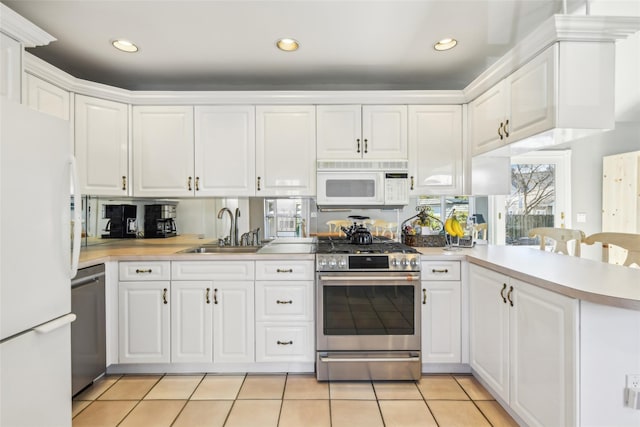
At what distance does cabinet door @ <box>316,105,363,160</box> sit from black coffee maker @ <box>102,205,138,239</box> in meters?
1.92

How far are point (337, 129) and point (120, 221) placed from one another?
7.26 ft

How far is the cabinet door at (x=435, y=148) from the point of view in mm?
2836

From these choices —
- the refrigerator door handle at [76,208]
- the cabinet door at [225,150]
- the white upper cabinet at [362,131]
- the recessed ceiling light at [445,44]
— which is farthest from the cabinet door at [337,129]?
the refrigerator door handle at [76,208]

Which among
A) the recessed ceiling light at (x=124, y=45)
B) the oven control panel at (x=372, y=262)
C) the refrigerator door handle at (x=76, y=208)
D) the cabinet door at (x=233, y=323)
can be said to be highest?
the recessed ceiling light at (x=124, y=45)

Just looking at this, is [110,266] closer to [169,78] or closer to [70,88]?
[70,88]

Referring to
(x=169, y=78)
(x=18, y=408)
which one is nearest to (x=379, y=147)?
(x=169, y=78)

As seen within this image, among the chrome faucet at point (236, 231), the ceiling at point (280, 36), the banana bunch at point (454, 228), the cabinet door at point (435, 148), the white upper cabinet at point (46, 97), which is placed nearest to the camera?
the ceiling at point (280, 36)

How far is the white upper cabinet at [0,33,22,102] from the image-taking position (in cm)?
171

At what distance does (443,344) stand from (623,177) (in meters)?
3.03

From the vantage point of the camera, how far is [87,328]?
214 cm

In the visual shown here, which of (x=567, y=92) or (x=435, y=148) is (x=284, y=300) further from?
(x=567, y=92)

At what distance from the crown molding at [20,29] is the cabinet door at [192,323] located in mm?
1657

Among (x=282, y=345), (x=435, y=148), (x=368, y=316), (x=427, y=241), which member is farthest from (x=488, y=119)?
(x=282, y=345)

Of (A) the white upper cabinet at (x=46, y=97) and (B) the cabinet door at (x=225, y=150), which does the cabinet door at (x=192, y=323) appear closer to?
(B) the cabinet door at (x=225, y=150)
